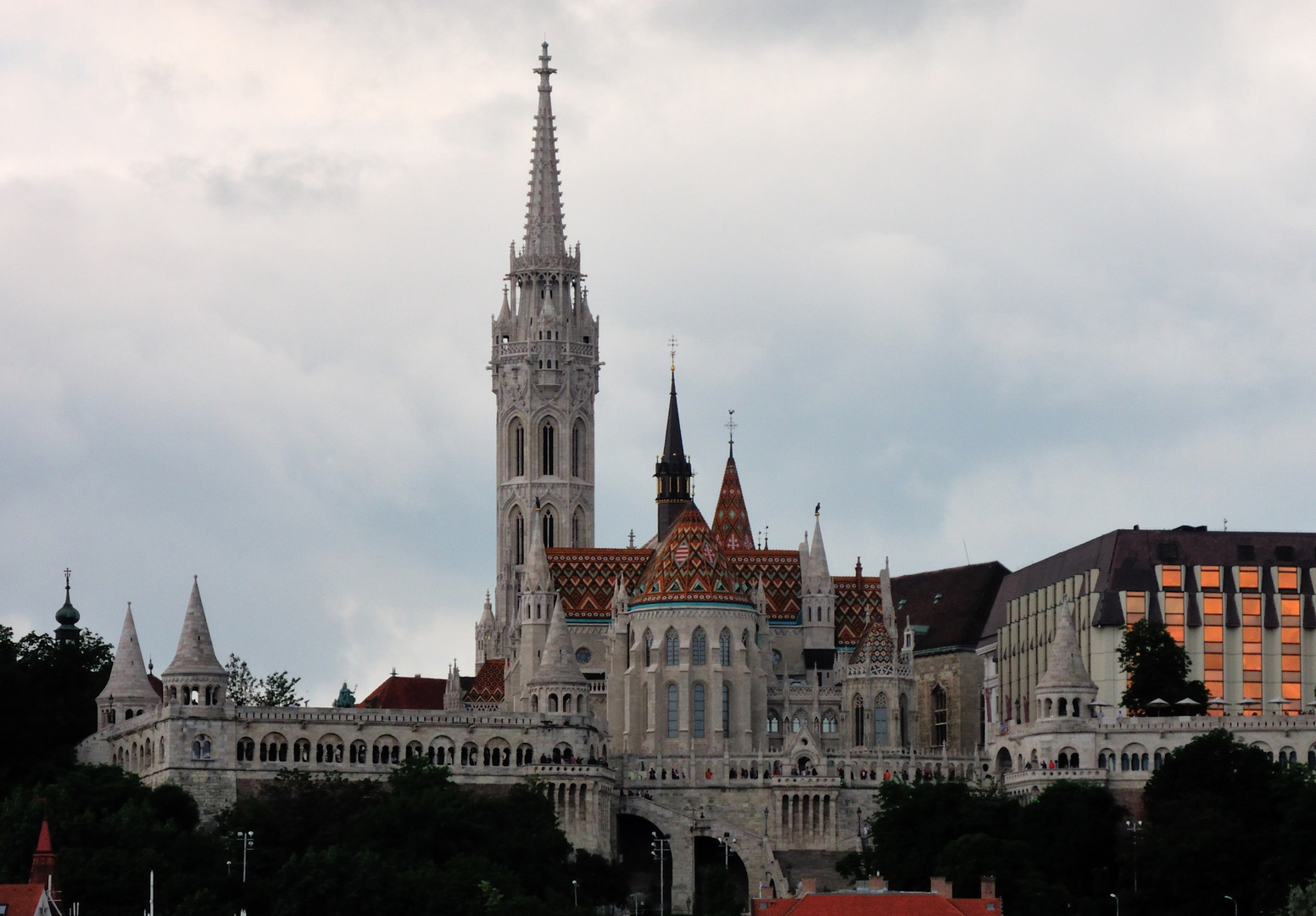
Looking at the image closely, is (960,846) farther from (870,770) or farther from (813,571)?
(813,571)

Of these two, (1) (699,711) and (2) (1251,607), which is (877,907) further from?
(2) (1251,607)

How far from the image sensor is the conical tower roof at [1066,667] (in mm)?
175125

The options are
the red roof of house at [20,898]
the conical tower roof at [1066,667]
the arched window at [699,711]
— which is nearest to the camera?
the red roof of house at [20,898]

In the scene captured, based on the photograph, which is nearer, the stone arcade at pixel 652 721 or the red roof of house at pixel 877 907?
the red roof of house at pixel 877 907

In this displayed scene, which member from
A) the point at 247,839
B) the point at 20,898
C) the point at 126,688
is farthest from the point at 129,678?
the point at 20,898

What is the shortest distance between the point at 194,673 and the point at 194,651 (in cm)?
140

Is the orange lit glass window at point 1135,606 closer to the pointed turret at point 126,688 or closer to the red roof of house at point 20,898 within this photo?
the pointed turret at point 126,688

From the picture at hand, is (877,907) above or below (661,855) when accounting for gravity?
below

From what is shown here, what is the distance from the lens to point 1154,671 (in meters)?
181

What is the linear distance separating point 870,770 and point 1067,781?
13.4 meters

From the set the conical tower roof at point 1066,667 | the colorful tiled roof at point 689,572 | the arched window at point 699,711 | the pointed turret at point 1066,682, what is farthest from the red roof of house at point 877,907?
the colorful tiled roof at point 689,572

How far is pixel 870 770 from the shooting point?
178750 mm

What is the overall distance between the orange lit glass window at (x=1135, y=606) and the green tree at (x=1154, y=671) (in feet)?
14.0

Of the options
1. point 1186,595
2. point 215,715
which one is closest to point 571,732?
point 215,715
